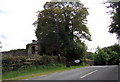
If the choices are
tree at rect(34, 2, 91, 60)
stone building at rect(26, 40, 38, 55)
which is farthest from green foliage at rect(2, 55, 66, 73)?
stone building at rect(26, 40, 38, 55)

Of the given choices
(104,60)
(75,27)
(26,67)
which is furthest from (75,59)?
(26,67)

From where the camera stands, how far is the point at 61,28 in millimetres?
41938

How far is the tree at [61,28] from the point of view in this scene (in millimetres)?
41403

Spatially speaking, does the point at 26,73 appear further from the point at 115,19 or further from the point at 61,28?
the point at 61,28

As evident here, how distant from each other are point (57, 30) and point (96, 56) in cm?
2335

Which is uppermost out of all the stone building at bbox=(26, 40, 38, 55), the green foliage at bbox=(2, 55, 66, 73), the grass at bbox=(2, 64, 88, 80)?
the stone building at bbox=(26, 40, 38, 55)

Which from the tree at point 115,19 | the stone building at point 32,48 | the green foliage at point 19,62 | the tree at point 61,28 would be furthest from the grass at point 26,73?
the stone building at point 32,48

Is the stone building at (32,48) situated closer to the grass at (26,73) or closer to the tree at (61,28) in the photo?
the tree at (61,28)

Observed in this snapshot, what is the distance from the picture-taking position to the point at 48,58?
110 ft

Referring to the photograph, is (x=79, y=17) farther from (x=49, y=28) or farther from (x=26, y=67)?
(x=26, y=67)

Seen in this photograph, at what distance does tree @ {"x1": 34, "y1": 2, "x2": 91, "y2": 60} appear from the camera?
4140 cm

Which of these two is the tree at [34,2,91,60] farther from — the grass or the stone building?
the grass

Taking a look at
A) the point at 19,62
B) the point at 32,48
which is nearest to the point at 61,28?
the point at 19,62

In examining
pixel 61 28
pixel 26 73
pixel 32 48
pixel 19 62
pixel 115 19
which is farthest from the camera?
pixel 32 48
